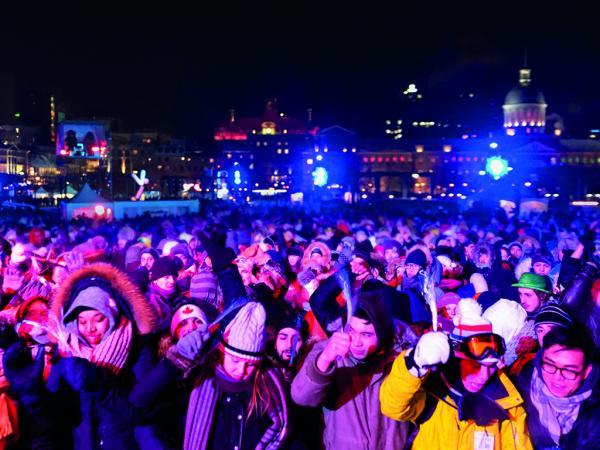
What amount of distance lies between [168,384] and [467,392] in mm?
1303

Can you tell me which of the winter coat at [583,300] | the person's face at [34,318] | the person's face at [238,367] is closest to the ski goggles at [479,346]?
the person's face at [238,367]

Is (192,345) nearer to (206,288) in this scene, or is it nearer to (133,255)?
(206,288)

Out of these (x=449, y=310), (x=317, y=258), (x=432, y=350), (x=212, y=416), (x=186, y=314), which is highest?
(x=432, y=350)

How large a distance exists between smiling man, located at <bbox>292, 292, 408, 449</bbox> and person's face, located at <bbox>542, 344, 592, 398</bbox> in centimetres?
70

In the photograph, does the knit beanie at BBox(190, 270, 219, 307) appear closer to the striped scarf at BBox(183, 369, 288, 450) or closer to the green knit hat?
the green knit hat

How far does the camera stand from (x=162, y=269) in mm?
7398

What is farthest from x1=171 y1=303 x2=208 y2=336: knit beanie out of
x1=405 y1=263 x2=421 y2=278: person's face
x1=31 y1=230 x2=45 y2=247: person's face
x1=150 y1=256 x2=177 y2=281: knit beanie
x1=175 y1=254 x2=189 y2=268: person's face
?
x1=31 y1=230 x2=45 y2=247: person's face

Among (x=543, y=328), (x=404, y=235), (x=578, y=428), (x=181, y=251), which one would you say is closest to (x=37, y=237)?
(x=181, y=251)

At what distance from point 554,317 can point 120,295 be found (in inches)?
81.9

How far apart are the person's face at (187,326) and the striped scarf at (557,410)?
1822mm

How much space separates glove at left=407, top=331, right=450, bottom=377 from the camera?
10.5 feet

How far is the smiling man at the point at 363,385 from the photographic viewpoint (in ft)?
13.1

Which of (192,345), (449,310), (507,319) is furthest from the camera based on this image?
(449,310)

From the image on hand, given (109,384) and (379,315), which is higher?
(379,315)
